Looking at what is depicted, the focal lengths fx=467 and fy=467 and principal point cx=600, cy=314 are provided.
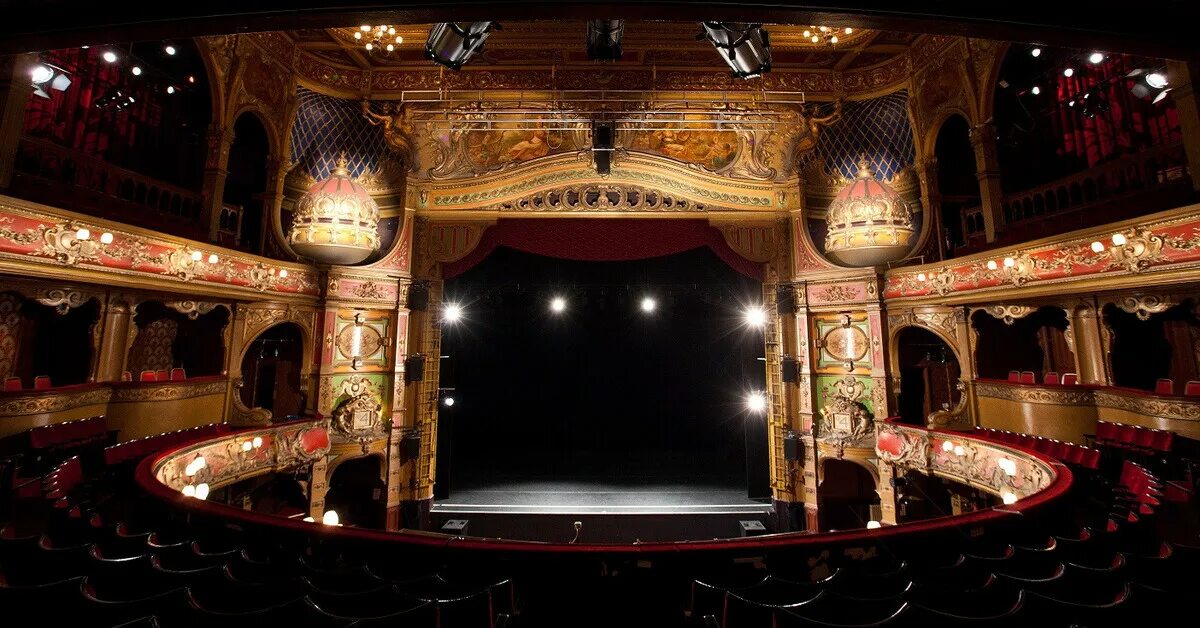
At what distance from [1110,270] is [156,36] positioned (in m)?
8.51

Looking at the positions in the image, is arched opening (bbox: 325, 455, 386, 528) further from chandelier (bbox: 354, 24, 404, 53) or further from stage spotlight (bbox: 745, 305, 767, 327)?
stage spotlight (bbox: 745, 305, 767, 327)

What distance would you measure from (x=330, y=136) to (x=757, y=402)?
35.1 feet

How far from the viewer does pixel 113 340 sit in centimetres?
648

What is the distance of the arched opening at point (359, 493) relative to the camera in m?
8.92

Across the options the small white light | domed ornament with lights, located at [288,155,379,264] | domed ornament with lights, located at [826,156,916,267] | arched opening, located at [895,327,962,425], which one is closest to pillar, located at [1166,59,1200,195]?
domed ornament with lights, located at [826,156,916,267]

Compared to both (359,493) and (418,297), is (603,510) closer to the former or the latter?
(359,493)

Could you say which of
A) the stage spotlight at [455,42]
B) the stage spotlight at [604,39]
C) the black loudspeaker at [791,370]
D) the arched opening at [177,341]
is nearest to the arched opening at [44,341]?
the arched opening at [177,341]

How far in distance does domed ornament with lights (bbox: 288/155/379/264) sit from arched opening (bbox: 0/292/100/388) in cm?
277

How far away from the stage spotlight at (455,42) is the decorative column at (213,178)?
504 centimetres

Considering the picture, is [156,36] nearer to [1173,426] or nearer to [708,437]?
[1173,426]

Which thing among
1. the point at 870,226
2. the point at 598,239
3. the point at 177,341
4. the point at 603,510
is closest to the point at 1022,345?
the point at 870,226

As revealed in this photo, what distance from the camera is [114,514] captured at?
520cm

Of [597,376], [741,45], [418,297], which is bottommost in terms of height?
[597,376]

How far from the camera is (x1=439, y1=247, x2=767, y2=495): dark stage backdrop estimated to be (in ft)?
35.8
